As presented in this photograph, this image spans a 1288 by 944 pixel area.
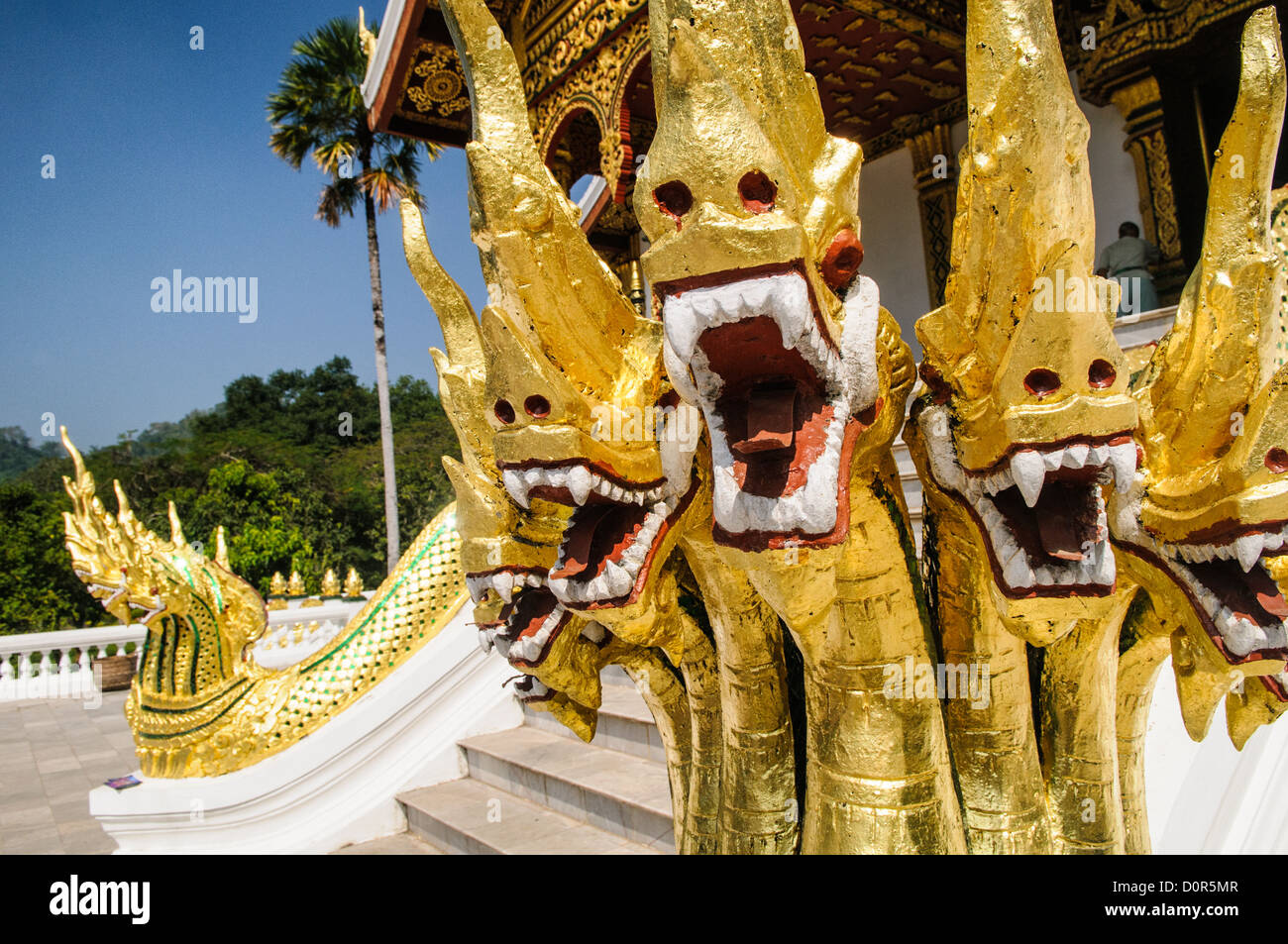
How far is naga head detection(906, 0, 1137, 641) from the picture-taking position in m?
0.77

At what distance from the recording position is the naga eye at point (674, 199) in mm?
690

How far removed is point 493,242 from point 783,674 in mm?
745

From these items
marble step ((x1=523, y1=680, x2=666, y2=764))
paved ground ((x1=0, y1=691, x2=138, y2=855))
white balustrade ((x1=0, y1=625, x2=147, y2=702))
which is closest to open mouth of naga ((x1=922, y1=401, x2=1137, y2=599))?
marble step ((x1=523, y1=680, x2=666, y2=764))

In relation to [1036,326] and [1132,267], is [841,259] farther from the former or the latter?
[1132,267]

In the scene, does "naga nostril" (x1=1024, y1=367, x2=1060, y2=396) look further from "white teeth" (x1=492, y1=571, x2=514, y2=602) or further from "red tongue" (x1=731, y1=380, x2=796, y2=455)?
"white teeth" (x1=492, y1=571, x2=514, y2=602)

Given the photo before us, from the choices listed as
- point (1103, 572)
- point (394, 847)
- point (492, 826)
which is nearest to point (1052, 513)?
point (1103, 572)

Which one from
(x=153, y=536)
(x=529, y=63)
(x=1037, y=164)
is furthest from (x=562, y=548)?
(x=529, y=63)

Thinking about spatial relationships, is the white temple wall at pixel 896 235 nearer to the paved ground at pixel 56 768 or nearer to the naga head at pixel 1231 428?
the naga head at pixel 1231 428

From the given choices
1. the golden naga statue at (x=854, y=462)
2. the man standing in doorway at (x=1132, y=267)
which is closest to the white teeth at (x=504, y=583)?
the golden naga statue at (x=854, y=462)

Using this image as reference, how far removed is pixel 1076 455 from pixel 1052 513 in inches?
3.9

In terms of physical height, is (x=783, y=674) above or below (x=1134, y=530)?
below

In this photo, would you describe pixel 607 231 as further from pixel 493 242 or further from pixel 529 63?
pixel 493 242

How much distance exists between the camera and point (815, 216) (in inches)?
31.1

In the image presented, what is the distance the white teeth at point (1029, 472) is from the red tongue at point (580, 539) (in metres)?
0.45
